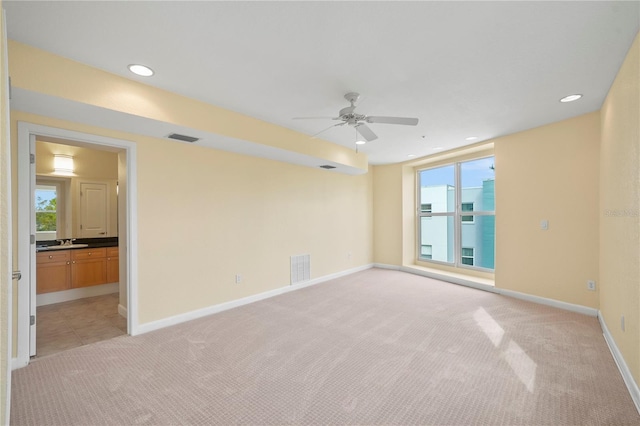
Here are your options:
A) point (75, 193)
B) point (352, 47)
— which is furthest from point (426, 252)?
point (75, 193)

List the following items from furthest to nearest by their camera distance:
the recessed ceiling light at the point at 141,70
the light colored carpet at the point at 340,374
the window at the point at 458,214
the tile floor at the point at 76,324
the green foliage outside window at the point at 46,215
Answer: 1. the window at the point at 458,214
2. the green foliage outside window at the point at 46,215
3. the tile floor at the point at 76,324
4. the recessed ceiling light at the point at 141,70
5. the light colored carpet at the point at 340,374

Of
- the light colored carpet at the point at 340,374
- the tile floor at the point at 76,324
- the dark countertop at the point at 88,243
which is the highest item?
the dark countertop at the point at 88,243

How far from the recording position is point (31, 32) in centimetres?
195

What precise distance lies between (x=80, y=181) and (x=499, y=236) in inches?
293

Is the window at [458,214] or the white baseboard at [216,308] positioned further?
the window at [458,214]

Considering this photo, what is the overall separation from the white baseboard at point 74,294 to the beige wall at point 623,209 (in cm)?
673

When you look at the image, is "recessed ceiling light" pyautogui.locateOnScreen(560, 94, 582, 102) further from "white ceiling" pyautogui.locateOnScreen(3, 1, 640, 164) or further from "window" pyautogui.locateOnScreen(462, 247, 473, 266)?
"window" pyautogui.locateOnScreen(462, 247, 473, 266)

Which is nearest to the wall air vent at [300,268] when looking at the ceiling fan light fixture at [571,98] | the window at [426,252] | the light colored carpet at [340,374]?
the light colored carpet at [340,374]

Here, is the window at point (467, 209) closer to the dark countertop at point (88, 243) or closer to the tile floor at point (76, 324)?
the tile floor at point (76, 324)

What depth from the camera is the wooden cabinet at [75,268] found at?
4.24 m

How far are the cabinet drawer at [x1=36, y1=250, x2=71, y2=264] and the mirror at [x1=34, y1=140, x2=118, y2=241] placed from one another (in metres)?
0.76

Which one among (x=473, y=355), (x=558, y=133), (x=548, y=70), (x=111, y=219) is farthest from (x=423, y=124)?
(x=111, y=219)

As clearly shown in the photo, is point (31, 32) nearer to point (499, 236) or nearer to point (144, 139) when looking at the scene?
point (144, 139)

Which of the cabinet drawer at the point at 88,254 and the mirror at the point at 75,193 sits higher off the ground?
the mirror at the point at 75,193
